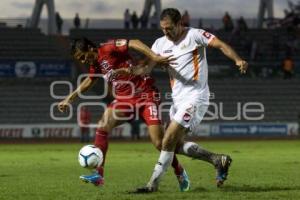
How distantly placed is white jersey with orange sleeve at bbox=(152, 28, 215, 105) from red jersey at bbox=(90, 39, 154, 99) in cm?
49

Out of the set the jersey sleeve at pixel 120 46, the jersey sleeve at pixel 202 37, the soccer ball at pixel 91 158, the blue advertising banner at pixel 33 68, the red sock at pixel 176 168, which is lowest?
the red sock at pixel 176 168

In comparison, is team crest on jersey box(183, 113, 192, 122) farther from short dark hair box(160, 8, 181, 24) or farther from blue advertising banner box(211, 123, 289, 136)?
blue advertising banner box(211, 123, 289, 136)

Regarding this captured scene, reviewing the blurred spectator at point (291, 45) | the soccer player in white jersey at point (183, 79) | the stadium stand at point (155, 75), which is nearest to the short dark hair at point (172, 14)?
the soccer player in white jersey at point (183, 79)

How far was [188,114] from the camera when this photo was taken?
1027 cm

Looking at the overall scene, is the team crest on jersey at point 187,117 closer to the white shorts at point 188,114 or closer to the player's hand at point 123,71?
the white shorts at point 188,114

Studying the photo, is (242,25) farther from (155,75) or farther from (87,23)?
(87,23)

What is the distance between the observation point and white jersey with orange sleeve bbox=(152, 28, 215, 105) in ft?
34.3

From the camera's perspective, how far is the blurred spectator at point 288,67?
42562 millimetres

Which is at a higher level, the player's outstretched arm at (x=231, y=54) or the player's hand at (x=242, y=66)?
the player's outstretched arm at (x=231, y=54)

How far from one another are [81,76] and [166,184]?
2996 cm

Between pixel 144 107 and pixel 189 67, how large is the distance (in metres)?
0.83

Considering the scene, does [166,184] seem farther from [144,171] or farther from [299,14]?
[299,14]

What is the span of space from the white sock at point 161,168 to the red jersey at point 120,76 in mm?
1002

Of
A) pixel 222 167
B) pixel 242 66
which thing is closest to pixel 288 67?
pixel 222 167
